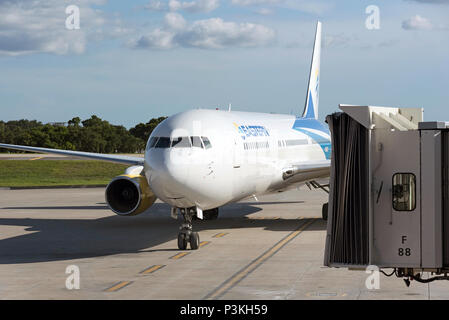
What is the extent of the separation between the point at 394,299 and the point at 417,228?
3688 millimetres

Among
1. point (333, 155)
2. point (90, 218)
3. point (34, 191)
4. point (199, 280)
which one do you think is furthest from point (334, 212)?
point (34, 191)

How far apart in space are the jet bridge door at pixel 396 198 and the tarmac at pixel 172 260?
3.64 metres

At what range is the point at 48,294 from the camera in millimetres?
13867

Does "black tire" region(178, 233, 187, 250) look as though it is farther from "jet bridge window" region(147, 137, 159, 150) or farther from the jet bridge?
the jet bridge

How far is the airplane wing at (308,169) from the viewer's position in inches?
976

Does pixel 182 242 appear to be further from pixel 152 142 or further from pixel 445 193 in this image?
pixel 445 193

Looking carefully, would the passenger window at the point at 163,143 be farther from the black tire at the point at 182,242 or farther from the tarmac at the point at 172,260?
the tarmac at the point at 172,260

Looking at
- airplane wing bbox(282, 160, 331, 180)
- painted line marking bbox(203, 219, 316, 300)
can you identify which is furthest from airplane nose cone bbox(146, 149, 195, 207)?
airplane wing bbox(282, 160, 331, 180)

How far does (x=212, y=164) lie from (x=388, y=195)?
9.58 m

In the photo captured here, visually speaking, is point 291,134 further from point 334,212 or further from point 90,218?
point 334,212

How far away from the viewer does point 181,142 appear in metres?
18.7

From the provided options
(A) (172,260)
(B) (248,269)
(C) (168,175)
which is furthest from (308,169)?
(B) (248,269)

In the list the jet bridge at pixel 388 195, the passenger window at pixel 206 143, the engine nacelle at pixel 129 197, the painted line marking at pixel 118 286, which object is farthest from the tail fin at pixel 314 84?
the jet bridge at pixel 388 195
